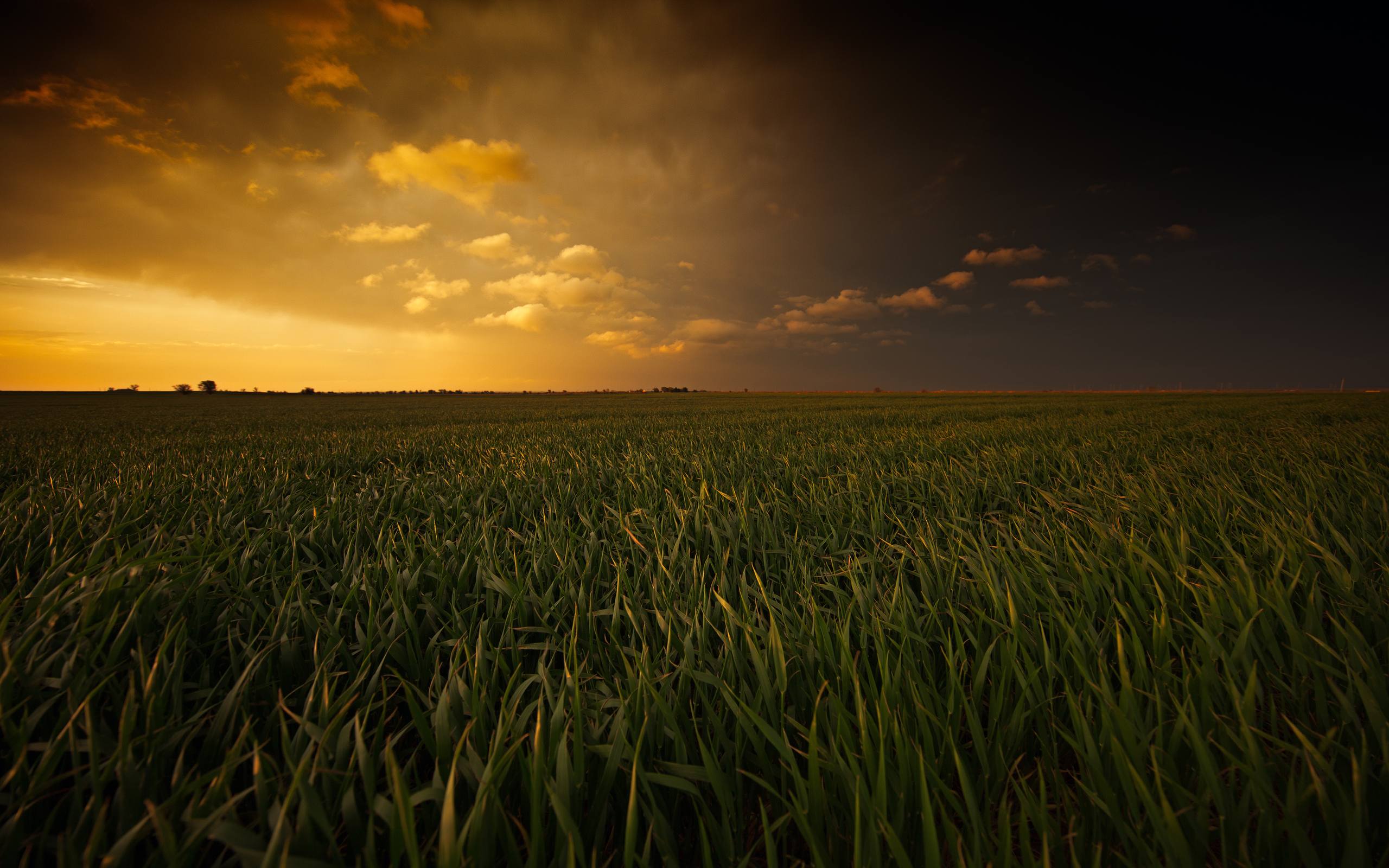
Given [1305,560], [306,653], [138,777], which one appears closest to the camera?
[138,777]

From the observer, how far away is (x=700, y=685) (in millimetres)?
1277

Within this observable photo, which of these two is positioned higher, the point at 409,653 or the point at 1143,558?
the point at 1143,558

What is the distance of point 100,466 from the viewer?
17.7 ft

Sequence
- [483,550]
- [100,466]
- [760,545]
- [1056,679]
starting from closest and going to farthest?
[1056,679]
[483,550]
[760,545]
[100,466]

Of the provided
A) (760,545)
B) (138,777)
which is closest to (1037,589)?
(760,545)

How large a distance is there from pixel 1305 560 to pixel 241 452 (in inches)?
359

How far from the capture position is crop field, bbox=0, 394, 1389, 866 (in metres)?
0.81

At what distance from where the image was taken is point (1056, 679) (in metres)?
1.41

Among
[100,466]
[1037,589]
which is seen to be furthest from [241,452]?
[1037,589]

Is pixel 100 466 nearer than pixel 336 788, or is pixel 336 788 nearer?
pixel 336 788

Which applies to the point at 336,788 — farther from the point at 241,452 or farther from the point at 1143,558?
the point at 241,452

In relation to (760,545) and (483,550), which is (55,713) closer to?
(483,550)

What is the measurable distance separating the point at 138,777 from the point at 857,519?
2900mm

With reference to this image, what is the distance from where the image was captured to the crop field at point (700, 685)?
2.67ft
